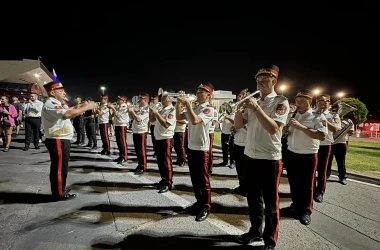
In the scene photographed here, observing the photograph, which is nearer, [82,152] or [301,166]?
[301,166]

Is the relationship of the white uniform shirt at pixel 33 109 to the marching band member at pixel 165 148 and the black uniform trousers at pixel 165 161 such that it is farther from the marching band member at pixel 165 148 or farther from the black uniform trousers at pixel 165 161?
the black uniform trousers at pixel 165 161

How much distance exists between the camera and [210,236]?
302 centimetres

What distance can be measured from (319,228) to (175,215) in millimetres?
2279

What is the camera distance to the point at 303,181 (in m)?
3.74

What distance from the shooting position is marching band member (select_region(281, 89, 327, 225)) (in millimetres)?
3654

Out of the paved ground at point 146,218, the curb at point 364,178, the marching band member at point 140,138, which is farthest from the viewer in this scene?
the marching band member at point 140,138

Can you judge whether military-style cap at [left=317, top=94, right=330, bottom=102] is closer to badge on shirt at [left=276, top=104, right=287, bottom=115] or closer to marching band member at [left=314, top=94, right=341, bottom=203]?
marching band member at [left=314, top=94, right=341, bottom=203]

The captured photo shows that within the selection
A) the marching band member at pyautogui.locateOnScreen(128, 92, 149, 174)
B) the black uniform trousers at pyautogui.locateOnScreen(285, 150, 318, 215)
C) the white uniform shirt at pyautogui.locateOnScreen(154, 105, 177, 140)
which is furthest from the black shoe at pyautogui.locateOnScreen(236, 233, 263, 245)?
the marching band member at pyautogui.locateOnScreen(128, 92, 149, 174)

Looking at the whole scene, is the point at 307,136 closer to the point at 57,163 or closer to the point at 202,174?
the point at 202,174

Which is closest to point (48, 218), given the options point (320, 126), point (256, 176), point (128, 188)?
point (128, 188)

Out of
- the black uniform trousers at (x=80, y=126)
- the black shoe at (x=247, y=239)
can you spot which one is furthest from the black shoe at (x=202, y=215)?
the black uniform trousers at (x=80, y=126)

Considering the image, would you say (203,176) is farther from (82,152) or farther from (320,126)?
(82,152)

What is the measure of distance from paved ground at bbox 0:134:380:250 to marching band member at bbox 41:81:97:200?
0.35 m

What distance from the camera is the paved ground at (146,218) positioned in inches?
112
